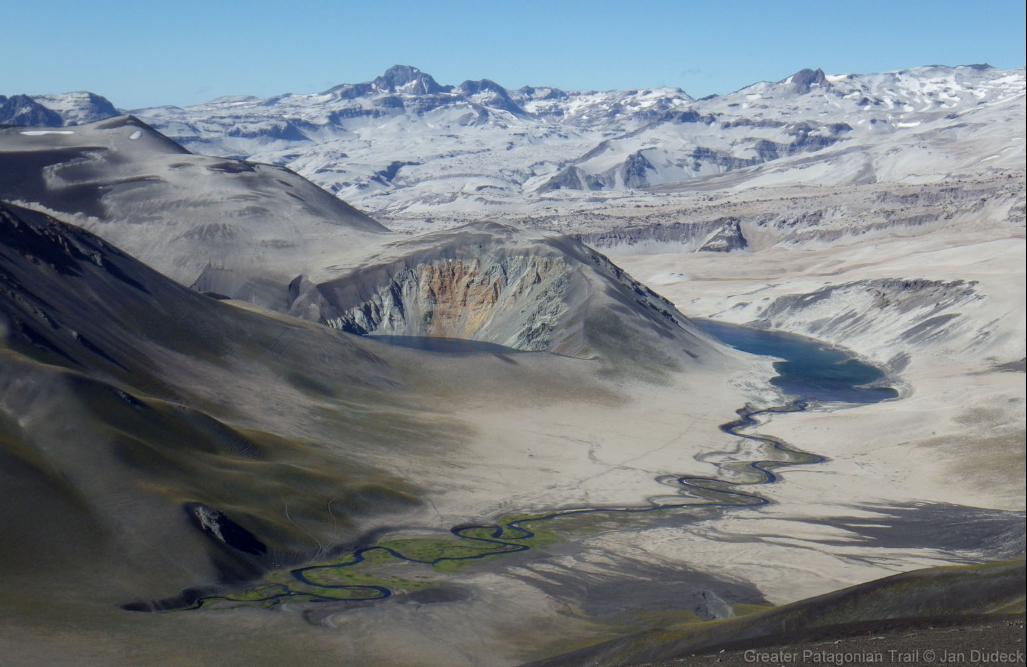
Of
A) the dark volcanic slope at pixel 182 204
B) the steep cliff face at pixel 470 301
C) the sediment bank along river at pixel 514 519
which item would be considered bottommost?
the sediment bank along river at pixel 514 519

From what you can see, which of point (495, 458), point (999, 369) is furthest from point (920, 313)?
point (495, 458)

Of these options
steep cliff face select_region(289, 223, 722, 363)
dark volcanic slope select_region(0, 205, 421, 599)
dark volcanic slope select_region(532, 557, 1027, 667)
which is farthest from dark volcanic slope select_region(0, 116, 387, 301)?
dark volcanic slope select_region(532, 557, 1027, 667)

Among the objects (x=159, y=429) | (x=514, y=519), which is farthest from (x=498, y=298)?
(x=159, y=429)

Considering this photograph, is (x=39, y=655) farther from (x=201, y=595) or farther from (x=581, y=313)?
(x=581, y=313)

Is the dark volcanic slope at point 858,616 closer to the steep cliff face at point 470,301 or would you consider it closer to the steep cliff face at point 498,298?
the steep cliff face at point 498,298

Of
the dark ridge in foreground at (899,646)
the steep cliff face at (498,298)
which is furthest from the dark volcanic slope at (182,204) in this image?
the dark ridge in foreground at (899,646)

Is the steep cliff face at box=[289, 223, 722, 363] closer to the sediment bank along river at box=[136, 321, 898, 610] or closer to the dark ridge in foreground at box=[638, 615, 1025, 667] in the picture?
the sediment bank along river at box=[136, 321, 898, 610]
